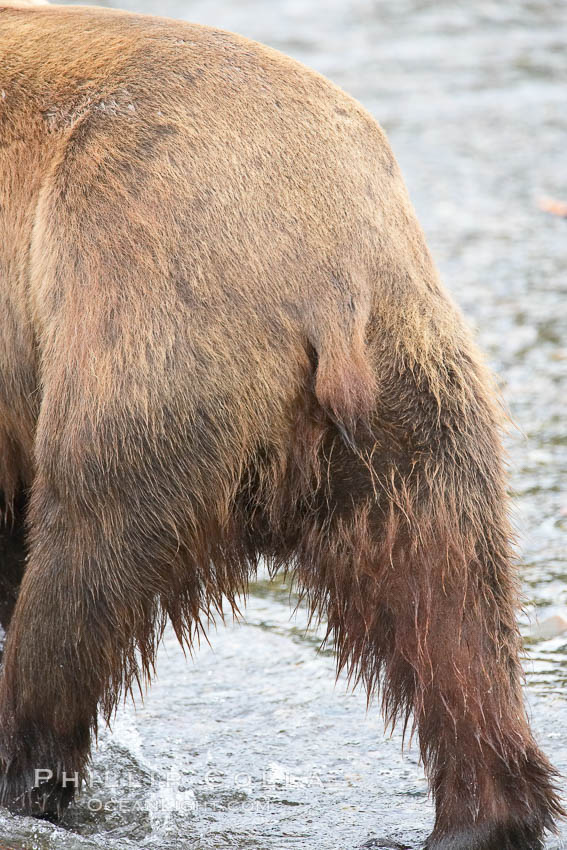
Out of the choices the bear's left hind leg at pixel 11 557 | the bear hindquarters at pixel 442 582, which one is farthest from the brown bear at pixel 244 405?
the bear's left hind leg at pixel 11 557

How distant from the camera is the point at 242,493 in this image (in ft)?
10.1

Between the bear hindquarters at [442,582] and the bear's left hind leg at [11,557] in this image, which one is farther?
the bear's left hind leg at [11,557]

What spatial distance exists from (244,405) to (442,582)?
625 mm

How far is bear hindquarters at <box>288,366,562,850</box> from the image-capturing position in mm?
3029

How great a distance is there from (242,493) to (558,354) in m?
3.88

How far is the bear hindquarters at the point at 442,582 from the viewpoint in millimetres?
3029

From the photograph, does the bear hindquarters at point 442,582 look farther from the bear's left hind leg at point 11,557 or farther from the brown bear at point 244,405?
the bear's left hind leg at point 11,557

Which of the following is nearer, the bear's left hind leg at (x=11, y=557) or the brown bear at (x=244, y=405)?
the brown bear at (x=244, y=405)

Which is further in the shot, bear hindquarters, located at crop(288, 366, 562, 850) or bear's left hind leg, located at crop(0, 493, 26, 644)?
bear's left hind leg, located at crop(0, 493, 26, 644)

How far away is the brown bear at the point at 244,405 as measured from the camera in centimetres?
295

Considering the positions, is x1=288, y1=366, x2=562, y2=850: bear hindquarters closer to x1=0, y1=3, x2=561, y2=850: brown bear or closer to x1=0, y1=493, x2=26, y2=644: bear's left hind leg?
x1=0, y1=3, x2=561, y2=850: brown bear

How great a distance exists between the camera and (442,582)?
9.98 ft

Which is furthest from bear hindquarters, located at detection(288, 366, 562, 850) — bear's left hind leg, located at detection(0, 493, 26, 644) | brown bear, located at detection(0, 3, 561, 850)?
bear's left hind leg, located at detection(0, 493, 26, 644)

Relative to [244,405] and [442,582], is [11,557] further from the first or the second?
[442,582]
